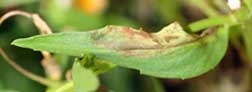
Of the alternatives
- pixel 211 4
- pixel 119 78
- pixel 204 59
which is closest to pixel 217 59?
pixel 204 59

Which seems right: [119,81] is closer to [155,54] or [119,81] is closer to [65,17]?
[65,17]

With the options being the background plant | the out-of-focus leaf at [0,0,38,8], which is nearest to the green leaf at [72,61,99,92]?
the background plant

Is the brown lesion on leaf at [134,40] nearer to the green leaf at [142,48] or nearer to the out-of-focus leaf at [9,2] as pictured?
the green leaf at [142,48]

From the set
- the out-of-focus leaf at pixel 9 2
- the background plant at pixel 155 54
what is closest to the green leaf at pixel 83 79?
the background plant at pixel 155 54

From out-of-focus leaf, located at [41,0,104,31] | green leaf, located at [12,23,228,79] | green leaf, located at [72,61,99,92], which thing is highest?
green leaf, located at [12,23,228,79]

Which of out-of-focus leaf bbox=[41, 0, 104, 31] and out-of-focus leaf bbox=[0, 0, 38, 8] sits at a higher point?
out-of-focus leaf bbox=[0, 0, 38, 8]

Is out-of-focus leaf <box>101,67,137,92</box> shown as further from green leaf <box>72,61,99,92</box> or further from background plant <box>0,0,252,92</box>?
green leaf <box>72,61,99,92</box>

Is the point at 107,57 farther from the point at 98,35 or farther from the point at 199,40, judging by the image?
the point at 199,40
